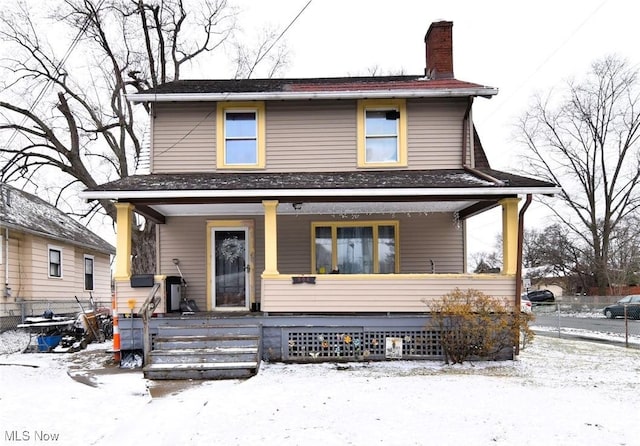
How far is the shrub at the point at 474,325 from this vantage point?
9641mm

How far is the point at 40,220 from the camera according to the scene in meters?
17.8

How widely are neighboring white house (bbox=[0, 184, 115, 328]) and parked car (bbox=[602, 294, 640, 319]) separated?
24.4 m

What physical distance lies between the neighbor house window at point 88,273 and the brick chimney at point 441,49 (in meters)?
15.2

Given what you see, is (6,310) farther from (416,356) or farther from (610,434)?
(610,434)

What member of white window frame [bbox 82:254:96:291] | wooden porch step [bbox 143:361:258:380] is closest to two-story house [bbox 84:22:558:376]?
wooden porch step [bbox 143:361:258:380]

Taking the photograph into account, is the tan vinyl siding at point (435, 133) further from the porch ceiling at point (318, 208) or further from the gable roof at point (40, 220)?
the gable roof at point (40, 220)

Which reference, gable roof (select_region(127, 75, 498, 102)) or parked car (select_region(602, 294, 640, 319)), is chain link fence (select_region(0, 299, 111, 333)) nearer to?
gable roof (select_region(127, 75, 498, 102))

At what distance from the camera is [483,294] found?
33.0ft

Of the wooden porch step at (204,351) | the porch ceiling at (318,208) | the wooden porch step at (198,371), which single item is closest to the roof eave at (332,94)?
the porch ceiling at (318,208)

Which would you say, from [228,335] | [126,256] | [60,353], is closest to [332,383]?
[228,335]

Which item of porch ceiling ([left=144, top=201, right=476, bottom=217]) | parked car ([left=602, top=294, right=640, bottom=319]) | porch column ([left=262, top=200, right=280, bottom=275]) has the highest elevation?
porch ceiling ([left=144, top=201, right=476, bottom=217])

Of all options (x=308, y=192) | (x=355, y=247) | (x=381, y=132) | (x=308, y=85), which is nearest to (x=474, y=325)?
(x=355, y=247)

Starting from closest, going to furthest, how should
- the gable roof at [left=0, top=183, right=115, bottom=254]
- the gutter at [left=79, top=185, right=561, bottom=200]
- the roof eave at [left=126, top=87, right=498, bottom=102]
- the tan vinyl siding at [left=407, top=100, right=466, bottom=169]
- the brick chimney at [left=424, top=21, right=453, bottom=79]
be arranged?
the gutter at [left=79, top=185, right=561, bottom=200] → the roof eave at [left=126, top=87, right=498, bottom=102] → the tan vinyl siding at [left=407, top=100, right=466, bottom=169] → the brick chimney at [left=424, top=21, right=453, bottom=79] → the gable roof at [left=0, top=183, right=115, bottom=254]

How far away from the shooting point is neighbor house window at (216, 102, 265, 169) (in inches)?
481
